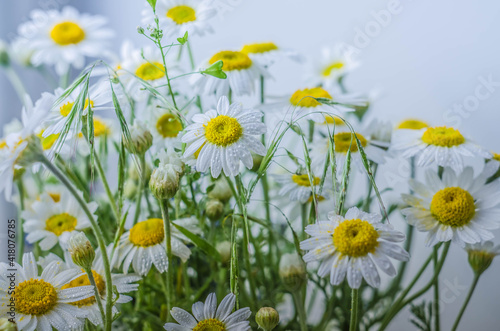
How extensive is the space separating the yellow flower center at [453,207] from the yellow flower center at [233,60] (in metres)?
0.19

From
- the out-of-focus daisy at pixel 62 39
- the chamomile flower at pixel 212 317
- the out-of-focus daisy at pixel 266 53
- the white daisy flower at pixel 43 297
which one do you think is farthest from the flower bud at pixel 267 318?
the out-of-focus daisy at pixel 62 39

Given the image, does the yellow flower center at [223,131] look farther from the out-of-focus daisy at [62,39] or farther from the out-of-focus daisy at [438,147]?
the out-of-focus daisy at [62,39]

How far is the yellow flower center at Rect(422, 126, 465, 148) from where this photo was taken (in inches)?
17.3

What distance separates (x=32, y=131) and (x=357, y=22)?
2.10 feet

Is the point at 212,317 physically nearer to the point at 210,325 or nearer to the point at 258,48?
the point at 210,325

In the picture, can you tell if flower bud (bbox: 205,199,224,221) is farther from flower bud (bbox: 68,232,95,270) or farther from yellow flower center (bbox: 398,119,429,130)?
yellow flower center (bbox: 398,119,429,130)

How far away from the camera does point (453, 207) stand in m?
0.40

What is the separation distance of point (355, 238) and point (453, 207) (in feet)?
0.37

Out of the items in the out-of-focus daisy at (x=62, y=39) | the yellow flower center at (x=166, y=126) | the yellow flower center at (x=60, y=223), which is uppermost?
the out-of-focus daisy at (x=62, y=39)

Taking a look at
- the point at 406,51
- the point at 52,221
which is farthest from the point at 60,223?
the point at 406,51

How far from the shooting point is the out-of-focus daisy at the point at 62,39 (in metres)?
0.61

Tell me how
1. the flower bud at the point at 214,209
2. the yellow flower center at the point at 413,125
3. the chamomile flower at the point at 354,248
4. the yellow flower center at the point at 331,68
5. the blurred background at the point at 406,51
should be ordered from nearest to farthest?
1. the chamomile flower at the point at 354,248
2. the flower bud at the point at 214,209
3. the yellow flower center at the point at 413,125
4. the yellow flower center at the point at 331,68
5. the blurred background at the point at 406,51

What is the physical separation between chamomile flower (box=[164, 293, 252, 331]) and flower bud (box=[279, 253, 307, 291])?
0.05 m

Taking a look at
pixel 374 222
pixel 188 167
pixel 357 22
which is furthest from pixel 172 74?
pixel 357 22
